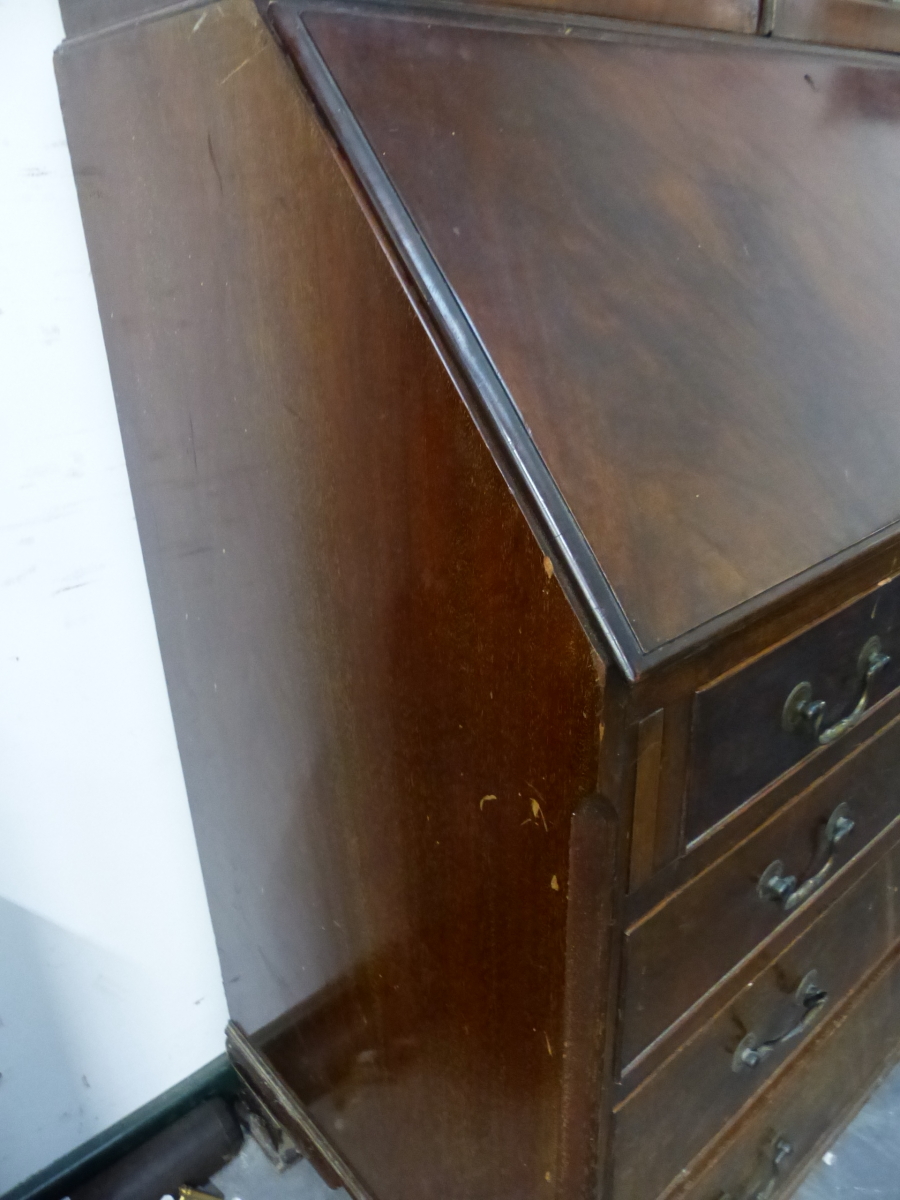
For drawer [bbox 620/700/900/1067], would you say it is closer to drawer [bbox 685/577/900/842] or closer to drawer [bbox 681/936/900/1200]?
drawer [bbox 685/577/900/842]

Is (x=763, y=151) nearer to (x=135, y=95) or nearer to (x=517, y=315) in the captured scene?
(x=517, y=315)

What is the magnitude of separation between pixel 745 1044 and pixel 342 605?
1.69 ft

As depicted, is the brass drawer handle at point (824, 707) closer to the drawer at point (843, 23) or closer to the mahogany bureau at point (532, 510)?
the mahogany bureau at point (532, 510)

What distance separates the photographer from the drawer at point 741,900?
0.61 meters

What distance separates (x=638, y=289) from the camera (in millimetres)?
593

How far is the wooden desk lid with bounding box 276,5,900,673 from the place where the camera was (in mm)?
502

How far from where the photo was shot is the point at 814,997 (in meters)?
0.83

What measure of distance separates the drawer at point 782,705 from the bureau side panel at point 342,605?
99 millimetres

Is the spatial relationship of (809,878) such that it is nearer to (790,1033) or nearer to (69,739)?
(790,1033)

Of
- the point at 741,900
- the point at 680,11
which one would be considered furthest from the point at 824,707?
the point at 680,11

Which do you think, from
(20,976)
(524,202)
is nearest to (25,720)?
(20,976)

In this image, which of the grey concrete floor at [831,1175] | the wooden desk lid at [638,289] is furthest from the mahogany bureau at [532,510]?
the grey concrete floor at [831,1175]

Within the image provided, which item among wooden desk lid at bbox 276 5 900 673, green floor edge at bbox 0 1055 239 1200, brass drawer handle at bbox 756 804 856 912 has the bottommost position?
green floor edge at bbox 0 1055 239 1200

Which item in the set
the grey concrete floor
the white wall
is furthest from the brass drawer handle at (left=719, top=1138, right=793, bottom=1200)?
the white wall
